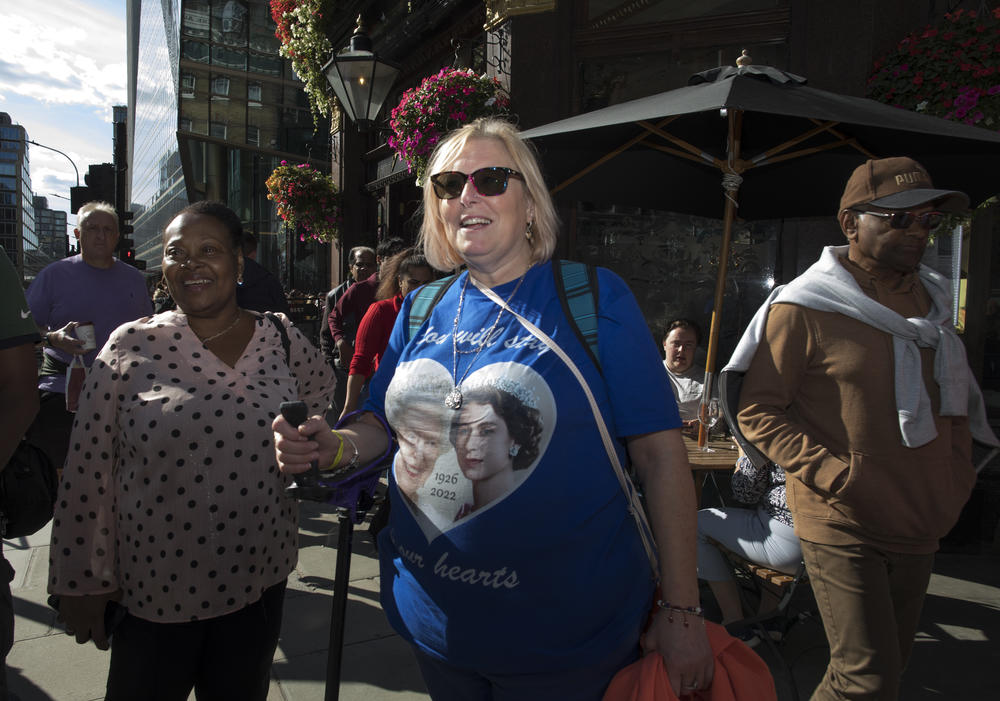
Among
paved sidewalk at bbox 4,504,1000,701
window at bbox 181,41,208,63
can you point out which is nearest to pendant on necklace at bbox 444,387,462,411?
paved sidewalk at bbox 4,504,1000,701

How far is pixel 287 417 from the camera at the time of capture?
1538 millimetres

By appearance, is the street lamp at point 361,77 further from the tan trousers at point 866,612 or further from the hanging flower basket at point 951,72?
the tan trousers at point 866,612

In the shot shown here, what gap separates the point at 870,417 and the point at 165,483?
2124 millimetres

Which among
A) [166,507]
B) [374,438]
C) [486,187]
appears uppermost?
[486,187]

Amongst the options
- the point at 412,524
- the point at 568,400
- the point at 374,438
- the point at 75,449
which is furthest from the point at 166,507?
the point at 568,400

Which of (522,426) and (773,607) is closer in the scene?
(522,426)

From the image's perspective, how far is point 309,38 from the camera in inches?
406

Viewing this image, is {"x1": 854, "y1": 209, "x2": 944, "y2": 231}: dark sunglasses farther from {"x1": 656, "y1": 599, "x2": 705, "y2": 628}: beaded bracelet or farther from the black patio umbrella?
{"x1": 656, "y1": 599, "x2": 705, "y2": 628}: beaded bracelet

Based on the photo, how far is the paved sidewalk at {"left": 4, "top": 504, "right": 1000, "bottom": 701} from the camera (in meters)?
3.25

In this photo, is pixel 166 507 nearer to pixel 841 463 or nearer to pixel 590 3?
pixel 841 463

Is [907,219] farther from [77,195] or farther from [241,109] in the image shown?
[241,109]

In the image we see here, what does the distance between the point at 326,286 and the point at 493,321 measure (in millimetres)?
13271

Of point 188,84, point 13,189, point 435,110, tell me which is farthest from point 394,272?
point 13,189

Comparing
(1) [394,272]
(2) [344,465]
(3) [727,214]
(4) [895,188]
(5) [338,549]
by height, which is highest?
(3) [727,214]
